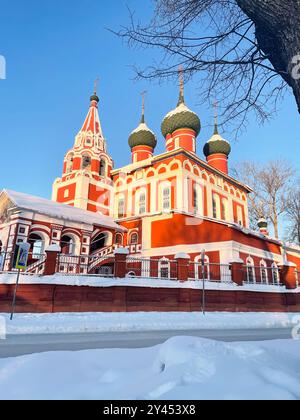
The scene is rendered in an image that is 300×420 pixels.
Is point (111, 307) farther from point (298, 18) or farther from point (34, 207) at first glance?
point (298, 18)

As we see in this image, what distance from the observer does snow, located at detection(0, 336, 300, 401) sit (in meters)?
1.86

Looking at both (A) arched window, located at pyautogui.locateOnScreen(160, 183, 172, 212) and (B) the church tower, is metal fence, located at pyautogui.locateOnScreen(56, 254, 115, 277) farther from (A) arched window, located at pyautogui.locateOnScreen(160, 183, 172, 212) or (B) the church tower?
(B) the church tower

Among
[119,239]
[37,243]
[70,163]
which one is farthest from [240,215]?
[37,243]

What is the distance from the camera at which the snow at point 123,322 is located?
28.7ft

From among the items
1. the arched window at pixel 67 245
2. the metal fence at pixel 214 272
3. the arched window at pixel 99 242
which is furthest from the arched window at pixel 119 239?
the metal fence at pixel 214 272

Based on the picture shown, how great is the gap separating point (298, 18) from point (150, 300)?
37.6 ft

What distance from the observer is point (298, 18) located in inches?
129

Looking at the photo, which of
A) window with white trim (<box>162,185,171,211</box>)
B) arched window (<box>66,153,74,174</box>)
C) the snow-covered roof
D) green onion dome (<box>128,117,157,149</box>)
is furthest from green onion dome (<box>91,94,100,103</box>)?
the snow-covered roof

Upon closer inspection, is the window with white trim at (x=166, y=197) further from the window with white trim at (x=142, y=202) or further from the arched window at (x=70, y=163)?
the arched window at (x=70, y=163)

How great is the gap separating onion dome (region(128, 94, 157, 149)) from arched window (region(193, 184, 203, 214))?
8.76 m

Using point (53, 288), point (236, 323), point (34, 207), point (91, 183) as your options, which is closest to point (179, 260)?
point (236, 323)

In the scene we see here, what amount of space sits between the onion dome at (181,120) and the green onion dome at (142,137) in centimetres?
207

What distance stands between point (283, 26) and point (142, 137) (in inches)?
1147

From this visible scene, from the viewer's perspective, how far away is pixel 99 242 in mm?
23750
